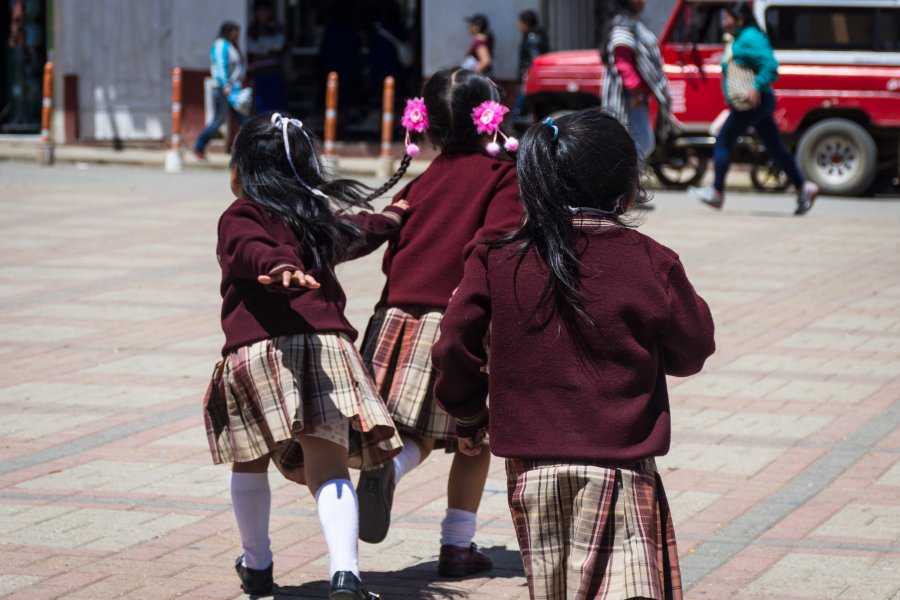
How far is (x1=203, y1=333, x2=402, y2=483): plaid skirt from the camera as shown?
4113 millimetres

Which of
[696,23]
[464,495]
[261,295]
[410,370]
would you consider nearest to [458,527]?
[464,495]

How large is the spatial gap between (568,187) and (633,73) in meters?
10.7

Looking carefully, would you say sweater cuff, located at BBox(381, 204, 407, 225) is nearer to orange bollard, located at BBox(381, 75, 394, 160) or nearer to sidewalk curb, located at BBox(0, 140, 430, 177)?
orange bollard, located at BBox(381, 75, 394, 160)

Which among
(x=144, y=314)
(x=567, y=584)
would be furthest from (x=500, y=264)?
(x=144, y=314)

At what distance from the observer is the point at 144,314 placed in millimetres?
9016

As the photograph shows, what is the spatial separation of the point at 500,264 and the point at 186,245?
8.66 metres

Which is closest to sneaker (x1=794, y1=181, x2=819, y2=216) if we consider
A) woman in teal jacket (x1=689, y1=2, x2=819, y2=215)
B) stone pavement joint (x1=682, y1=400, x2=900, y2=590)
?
woman in teal jacket (x1=689, y1=2, x2=819, y2=215)

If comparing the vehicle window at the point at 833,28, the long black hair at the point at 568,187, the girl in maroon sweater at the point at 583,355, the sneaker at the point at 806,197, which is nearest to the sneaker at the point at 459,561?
the girl in maroon sweater at the point at 583,355

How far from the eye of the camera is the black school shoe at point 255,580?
4406 millimetres

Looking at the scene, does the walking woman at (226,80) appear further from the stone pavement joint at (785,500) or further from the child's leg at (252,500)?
the child's leg at (252,500)

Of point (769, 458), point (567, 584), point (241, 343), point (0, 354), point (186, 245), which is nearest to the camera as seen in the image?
point (567, 584)

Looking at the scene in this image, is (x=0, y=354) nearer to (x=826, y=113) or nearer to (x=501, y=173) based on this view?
(x=501, y=173)

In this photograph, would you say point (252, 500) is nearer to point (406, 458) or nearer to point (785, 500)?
point (406, 458)

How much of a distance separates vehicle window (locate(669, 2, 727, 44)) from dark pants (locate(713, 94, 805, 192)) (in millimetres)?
2533
